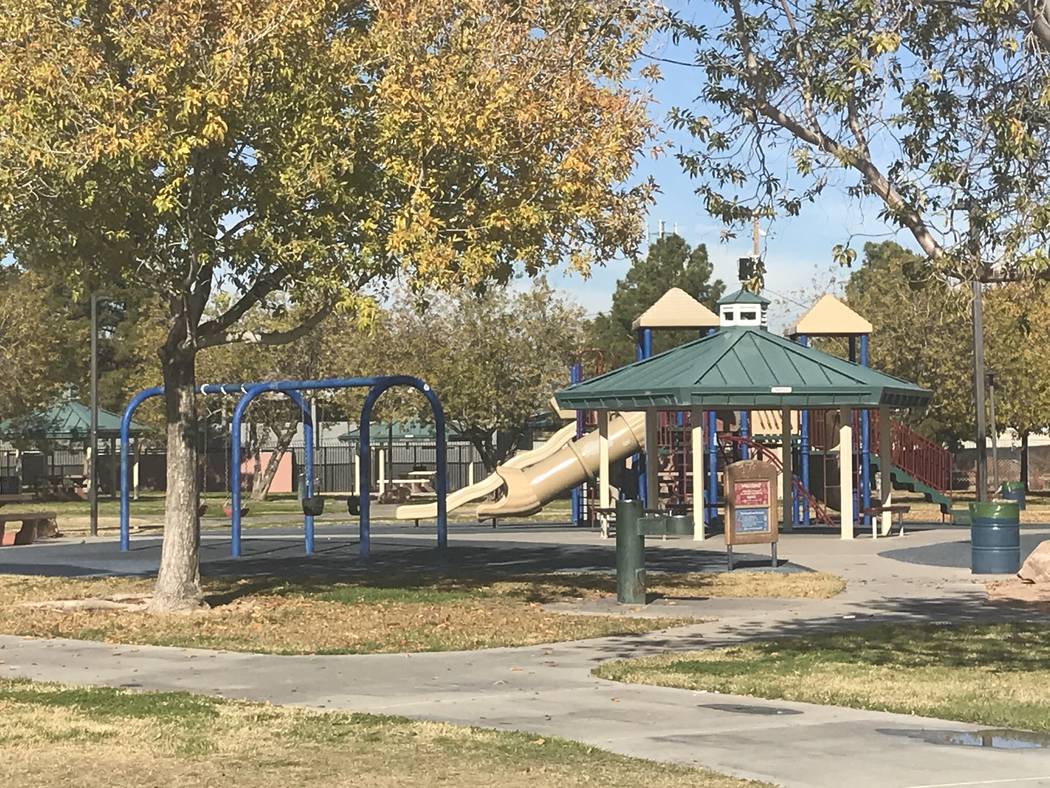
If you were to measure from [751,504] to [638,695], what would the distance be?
11299 millimetres

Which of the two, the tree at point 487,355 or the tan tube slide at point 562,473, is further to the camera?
the tree at point 487,355

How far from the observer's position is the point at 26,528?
3247cm

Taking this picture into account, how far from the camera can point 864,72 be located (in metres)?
13.0

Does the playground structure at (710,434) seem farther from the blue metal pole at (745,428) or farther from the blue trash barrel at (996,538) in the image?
the blue trash barrel at (996,538)

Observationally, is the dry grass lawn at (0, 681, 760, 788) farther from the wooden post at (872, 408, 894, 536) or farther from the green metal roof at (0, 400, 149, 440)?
the green metal roof at (0, 400, 149, 440)

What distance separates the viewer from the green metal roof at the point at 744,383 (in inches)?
1201

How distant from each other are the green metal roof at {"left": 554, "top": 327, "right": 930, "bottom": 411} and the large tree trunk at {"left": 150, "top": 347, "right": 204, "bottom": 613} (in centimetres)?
1319

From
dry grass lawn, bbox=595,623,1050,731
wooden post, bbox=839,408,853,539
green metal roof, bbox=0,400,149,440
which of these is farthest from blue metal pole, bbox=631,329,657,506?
green metal roof, bbox=0,400,149,440

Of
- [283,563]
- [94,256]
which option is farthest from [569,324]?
[94,256]

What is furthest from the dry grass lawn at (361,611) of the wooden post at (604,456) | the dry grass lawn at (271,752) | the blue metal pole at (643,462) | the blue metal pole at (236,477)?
the wooden post at (604,456)

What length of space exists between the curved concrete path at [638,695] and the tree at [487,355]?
1321 inches

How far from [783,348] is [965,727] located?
74.5 feet

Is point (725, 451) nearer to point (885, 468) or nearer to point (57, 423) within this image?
point (885, 468)

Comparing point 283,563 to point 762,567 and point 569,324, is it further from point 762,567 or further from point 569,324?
point 569,324
